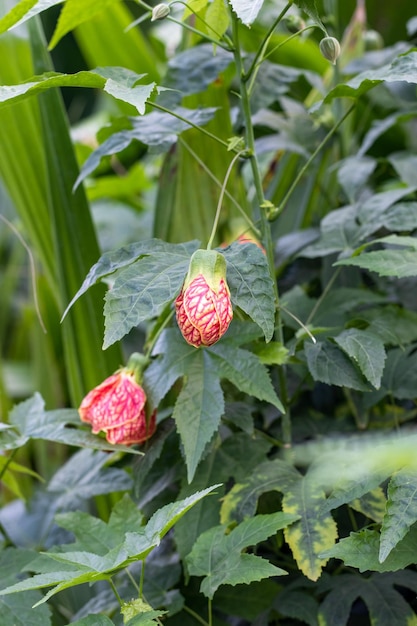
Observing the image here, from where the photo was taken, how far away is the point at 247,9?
524 mm

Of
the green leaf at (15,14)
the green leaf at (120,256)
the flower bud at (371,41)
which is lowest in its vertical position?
the flower bud at (371,41)

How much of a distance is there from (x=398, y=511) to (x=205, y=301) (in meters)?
0.20

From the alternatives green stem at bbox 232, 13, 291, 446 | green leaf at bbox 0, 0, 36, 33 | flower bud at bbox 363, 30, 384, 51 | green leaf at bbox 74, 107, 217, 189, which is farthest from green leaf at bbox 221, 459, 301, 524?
flower bud at bbox 363, 30, 384, 51

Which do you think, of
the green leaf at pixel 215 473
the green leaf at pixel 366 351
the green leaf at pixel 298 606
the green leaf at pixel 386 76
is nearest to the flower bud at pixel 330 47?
the green leaf at pixel 386 76

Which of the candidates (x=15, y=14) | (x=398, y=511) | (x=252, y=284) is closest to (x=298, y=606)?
(x=398, y=511)

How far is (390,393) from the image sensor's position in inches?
29.2

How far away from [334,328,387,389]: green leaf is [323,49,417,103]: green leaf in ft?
Result: 0.71

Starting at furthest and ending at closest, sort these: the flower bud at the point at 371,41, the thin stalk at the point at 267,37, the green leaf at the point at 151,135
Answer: the flower bud at the point at 371,41 → the green leaf at the point at 151,135 → the thin stalk at the point at 267,37

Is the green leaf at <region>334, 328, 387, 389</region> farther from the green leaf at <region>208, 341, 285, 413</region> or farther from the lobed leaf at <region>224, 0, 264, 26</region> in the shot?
the lobed leaf at <region>224, 0, 264, 26</region>

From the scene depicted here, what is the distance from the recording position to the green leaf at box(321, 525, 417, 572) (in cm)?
53

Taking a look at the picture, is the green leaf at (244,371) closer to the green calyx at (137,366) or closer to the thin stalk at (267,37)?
the green calyx at (137,366)

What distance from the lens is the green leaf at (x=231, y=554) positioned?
551mm

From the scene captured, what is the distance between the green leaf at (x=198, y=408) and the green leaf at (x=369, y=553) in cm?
13

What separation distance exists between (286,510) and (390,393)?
196 millimetres
